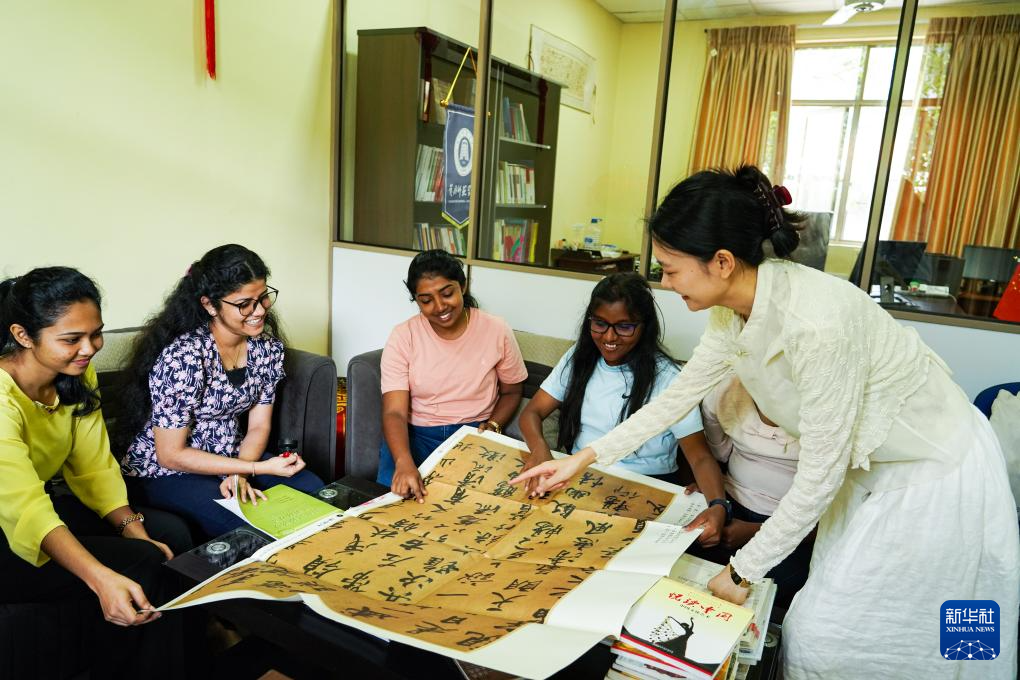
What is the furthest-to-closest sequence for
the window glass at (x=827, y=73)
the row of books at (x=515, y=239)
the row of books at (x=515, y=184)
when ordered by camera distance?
1. the row of books at (x=515, y=184)
2. the row of books at (x=515, y=239)
3. the window glass at (x=827, y=73)

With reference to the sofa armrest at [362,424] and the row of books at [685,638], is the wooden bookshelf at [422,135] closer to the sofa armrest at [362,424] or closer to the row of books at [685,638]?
the sofa armrest at [362,424]

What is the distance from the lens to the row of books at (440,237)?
3.37 meters

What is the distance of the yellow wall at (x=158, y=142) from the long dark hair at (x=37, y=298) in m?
1.03

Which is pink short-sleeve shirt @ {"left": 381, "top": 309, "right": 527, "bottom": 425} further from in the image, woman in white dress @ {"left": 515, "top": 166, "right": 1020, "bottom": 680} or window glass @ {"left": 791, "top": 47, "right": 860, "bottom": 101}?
window glass @ {"left": 791, "top": 47, "right": 860, "bottom": 101}

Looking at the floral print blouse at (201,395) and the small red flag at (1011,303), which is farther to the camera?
the small red flag at (1011,303)

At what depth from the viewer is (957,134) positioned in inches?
110

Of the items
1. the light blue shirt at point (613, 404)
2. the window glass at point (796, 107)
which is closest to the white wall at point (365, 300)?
the window glass at point (796, 107)

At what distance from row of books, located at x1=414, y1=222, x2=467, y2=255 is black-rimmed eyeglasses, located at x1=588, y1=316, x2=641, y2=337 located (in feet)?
5.41

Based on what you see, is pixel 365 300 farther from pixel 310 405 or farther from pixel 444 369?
pixel 444 369

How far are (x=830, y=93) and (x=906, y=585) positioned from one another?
2517mm

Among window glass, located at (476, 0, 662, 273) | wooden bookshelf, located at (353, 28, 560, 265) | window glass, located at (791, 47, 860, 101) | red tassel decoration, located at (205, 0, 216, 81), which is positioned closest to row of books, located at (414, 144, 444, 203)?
wooden bookshelf, located at (353, 28, 560, 265)

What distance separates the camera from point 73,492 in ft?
5.47

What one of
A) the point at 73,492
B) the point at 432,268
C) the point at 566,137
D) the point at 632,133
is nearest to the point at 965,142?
the point at 632,133

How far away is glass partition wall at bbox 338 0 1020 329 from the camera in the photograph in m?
2.59
